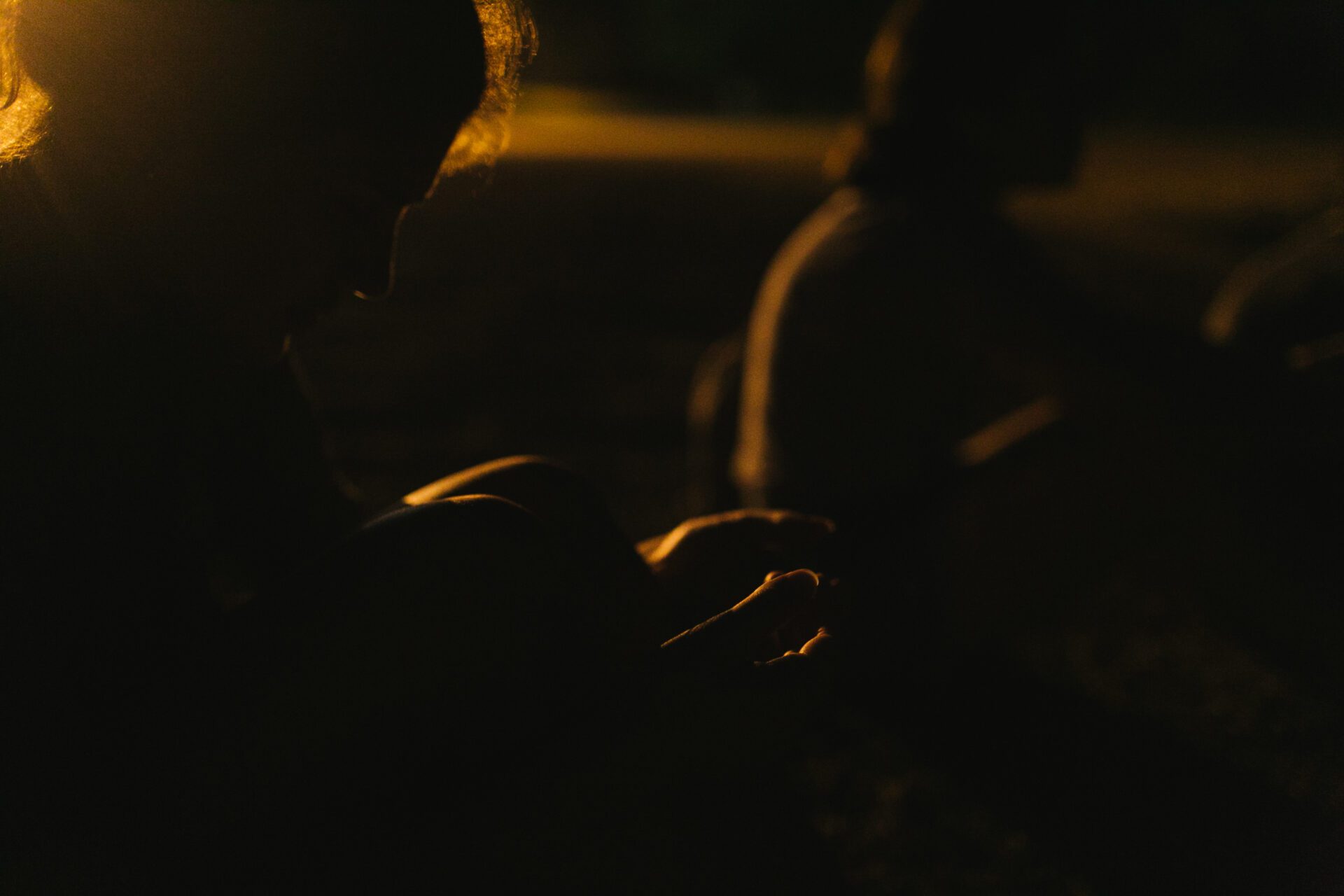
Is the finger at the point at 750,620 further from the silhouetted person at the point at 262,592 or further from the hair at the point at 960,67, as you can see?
the hair at the point at 960,67

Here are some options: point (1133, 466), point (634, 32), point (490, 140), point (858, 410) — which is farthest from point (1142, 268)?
point (634, 32)

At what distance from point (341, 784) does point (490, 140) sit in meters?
0.88

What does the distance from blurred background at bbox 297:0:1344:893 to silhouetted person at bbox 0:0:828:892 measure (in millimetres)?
500

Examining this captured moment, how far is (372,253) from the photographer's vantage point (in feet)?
3.45

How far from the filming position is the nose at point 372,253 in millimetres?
1031

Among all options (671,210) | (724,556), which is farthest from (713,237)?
(724,556)

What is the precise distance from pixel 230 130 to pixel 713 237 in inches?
278

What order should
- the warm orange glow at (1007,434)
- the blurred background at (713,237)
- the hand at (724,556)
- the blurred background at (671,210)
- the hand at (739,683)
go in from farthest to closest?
the blurred background at (671,210) → the warm orange glow at (1007,434) → the blurred background at (713,237) → the hand at (724,556) → the hand at (739,683)

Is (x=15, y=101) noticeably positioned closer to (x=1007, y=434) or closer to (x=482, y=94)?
(x=482, y=94)

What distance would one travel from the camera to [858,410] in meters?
2.07

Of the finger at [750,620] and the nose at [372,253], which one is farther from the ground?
the nose at [372,253]

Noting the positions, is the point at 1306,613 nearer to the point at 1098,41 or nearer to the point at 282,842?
the point at 1098,41

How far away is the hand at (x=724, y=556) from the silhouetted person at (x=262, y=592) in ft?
0.67

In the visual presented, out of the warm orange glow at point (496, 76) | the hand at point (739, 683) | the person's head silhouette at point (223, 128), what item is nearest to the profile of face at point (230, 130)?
the person's head silhouette at point (223, 128)
